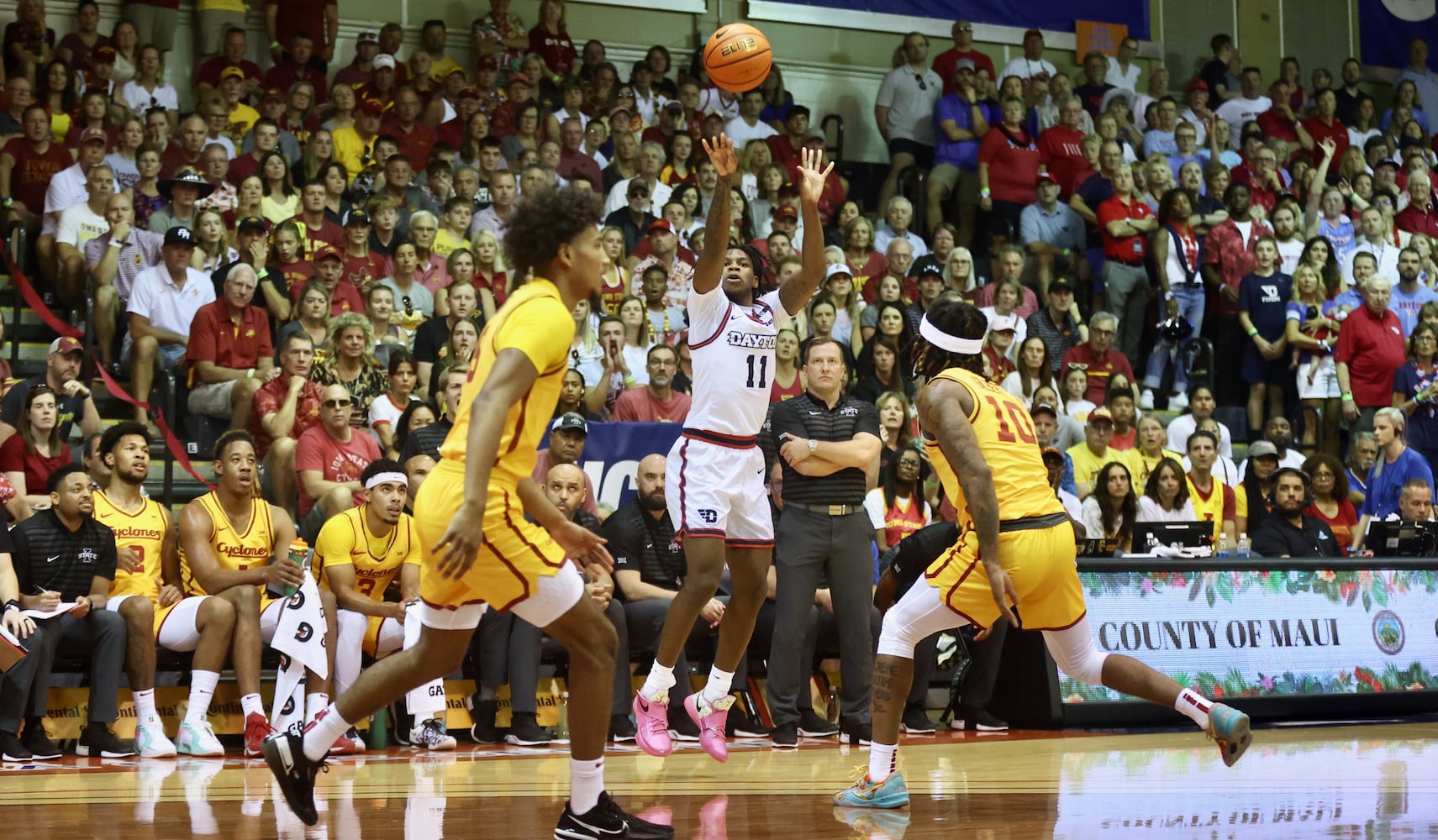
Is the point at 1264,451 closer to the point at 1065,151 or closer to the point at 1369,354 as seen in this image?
the point at 1369,354

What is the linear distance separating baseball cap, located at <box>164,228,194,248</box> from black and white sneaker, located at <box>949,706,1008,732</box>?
6583 millimetres

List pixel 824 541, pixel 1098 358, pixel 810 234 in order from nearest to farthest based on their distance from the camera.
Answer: pixel 810 234
pixel 824 541
pixel 1098 358

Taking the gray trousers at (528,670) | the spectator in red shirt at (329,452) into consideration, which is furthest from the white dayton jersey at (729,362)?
the spectator in red shirt at (329,452)

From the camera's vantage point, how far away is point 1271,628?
1038 cm

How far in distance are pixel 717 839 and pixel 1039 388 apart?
8.71 metres

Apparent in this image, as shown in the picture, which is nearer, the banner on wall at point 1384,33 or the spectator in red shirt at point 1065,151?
the spectator in red shirt at point 1065,151

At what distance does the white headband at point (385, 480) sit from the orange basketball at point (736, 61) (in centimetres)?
304

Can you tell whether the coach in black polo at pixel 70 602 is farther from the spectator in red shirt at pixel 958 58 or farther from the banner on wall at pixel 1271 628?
the spectator in red shirt at pixel 958 58

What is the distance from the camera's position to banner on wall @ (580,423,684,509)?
11289mm

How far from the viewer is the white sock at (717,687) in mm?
7934

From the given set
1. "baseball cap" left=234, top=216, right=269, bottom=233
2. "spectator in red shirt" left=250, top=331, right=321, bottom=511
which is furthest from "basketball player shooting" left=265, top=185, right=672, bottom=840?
"baseball cap" left=234, top=216, right=269, bottom=233

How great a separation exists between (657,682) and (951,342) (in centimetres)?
230

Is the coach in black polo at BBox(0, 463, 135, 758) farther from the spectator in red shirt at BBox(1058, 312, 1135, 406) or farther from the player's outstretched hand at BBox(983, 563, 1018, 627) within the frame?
the spectator in red shirt at BBox(1058, 312, 1135, 406)

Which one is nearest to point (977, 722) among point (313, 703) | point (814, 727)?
point (814, 727)
